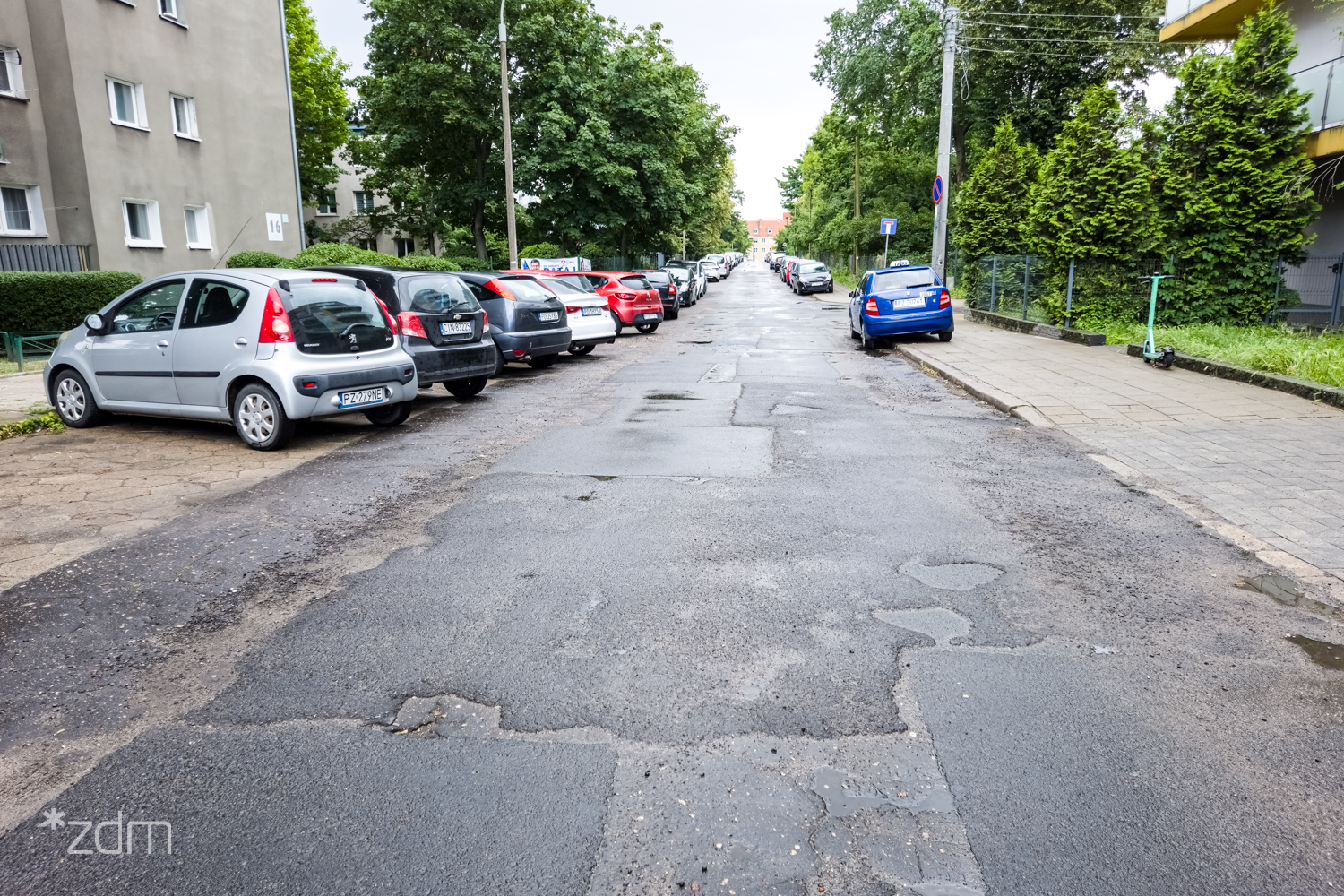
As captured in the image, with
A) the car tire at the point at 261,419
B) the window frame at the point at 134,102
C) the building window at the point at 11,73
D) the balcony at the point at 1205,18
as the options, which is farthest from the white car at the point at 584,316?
the balcony at the point at 1205,18

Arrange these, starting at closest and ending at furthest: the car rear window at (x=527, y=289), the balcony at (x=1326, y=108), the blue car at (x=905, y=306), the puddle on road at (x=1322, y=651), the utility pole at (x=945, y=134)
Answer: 1. the puddle on road at (x=1322, y=651)
2. the car rear window at (x=527, y=289)
3. the balcony at (x=1326, y=108)
4. the blue car at (x=905, y=306)
5. the utility pole at (x=945, y=134)

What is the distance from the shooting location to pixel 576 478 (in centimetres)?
717

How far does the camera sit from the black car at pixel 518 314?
552 inches

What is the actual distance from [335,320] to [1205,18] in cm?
2190

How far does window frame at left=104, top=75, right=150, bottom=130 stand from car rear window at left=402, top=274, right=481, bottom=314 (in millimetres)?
13649

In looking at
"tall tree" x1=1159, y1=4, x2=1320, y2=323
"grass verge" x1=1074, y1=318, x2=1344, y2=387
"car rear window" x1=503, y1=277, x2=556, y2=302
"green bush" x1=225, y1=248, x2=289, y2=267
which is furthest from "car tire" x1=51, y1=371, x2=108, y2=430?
"tall tree" x1=1159, y1=4, x2=1320, y2=323

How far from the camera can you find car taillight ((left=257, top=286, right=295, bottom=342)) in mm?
7961

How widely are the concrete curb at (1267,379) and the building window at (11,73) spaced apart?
73.5 feet

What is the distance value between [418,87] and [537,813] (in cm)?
3406

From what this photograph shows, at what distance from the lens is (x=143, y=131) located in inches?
803

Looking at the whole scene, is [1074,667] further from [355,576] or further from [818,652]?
[355,576]

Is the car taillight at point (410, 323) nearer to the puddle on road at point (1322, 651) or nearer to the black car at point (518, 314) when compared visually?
the black car at point (518, 314)

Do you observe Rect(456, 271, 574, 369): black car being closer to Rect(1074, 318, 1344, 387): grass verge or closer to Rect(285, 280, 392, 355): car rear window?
Rect(285, 280, 392, 355): car rear window

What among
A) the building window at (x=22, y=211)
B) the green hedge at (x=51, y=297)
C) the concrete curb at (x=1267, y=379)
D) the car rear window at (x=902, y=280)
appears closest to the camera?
the concrete curb at (x=1267, y=379)
